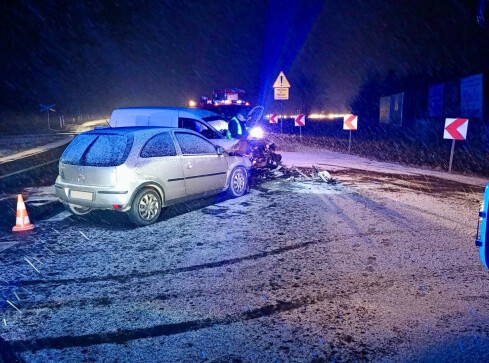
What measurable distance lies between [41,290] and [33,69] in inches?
2415

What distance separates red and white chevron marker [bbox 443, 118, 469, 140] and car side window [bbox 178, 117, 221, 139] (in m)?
7.25

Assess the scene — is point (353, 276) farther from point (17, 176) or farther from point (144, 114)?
point (17, 176)

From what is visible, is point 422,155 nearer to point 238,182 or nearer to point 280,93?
point 280,93

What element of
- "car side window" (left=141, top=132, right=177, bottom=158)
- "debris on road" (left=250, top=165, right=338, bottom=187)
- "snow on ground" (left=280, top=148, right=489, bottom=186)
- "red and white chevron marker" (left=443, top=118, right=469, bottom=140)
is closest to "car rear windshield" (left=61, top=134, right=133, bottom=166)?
"car side window" (left=141, top=132, right=177, bottom=158)

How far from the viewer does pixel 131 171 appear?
6.10m

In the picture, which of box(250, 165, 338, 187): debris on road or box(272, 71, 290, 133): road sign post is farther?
box(272, 71, 290, 133): road sign post

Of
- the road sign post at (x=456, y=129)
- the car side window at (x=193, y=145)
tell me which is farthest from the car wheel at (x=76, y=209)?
the road sign post at (x=456, y=129)

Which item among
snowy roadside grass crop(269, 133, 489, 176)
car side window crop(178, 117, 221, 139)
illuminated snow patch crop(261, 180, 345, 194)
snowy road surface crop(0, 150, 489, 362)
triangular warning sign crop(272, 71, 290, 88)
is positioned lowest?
snowy road surface crop(0, 150, 489, 362)

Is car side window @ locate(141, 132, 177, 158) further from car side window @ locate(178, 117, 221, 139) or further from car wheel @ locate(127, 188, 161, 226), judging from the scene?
car side window @ locate(178, 117, 221, 139)

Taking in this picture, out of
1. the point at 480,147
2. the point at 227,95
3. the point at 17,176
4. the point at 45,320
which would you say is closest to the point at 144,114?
the point at 17,176

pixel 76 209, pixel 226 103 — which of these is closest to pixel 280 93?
pixel 226 103

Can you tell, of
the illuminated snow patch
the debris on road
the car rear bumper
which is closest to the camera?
the car rear bumper

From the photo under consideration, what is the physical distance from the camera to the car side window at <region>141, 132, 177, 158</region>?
648 centimetres

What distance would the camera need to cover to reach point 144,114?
10172 millimetres
